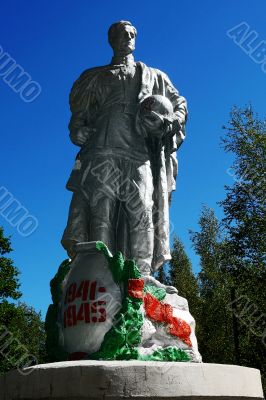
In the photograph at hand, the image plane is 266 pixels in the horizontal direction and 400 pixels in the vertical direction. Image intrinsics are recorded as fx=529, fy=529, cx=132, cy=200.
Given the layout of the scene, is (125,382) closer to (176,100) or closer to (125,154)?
(125,154)

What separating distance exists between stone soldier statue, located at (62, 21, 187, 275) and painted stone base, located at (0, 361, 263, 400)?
77.8 inches

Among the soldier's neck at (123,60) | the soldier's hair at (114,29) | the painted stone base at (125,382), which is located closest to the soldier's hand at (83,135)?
the soldier's neck at (123,60)

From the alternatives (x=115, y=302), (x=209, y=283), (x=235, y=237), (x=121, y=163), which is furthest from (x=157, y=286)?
(x=209, y=283)

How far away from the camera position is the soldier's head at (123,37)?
700 cm

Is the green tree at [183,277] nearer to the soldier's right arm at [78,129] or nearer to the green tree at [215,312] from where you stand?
the green tree at [215,312]

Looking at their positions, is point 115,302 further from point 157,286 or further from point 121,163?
point 121,163

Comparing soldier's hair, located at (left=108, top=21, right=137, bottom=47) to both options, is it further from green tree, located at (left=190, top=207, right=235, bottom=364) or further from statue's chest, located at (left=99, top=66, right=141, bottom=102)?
green tree, located at (left=190, top=207, right=235, bottom=364)

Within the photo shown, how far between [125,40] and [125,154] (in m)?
1.67

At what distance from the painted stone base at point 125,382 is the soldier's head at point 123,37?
174 inches

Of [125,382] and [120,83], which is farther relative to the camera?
[120,83]

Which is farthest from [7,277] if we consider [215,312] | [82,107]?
[82,107]

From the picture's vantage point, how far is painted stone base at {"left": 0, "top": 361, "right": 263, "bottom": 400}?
12.5 ft

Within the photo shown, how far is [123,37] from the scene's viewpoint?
701 cm

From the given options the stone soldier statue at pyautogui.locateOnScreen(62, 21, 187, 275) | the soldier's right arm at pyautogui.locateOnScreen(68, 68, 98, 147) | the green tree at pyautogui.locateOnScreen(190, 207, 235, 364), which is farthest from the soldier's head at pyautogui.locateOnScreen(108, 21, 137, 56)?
the green tree at pyautogui.locateOnScreen(190, 207, 235, 364)
